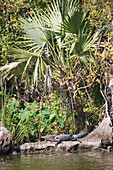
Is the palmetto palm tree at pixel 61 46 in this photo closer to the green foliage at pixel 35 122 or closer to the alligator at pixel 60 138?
the green foliage at pixel 35 122

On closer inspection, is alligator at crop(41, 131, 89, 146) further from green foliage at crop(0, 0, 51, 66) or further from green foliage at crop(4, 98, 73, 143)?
green foliage at crop(0, 0, 51, 66)

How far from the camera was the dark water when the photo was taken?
5038mm

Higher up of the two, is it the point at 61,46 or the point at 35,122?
→ the point at 61,46

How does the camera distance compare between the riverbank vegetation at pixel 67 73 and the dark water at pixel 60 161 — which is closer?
the dark water at pixel 60 161

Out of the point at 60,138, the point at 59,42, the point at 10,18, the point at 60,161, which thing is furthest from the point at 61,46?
the point at 60,161

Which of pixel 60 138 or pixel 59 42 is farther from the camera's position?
pixel 59 42

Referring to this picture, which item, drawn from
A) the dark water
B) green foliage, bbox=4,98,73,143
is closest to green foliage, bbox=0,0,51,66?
green foliage, bbox=4,98,73,143

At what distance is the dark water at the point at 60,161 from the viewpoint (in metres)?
5.04

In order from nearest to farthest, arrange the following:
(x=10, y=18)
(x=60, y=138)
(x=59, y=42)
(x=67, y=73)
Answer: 1. (x=60, y=138)
2. (x=67, y=73)
3. (x=59, y=42)
4. (x=10, y=18)

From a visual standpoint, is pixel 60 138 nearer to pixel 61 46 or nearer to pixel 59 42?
pixel 61 46

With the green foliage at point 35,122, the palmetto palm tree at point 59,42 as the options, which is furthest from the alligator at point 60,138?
the palmetto palm tree at point 59,42

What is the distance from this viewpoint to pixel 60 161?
5.56m

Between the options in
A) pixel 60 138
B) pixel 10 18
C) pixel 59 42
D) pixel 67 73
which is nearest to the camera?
pixel 60 138

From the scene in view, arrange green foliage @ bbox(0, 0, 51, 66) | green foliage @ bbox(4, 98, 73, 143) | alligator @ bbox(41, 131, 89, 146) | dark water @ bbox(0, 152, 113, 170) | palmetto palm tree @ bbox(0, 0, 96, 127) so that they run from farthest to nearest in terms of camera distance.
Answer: green foliage @ bbox(0, 0, 51, 66) → palmetto palm tree @ bbox(0, 0, 96, 127) → green foliage @ bbox(4, 98, 73, 143) → alligator @ bbox(41, 131, 89, 146) → dark water @ bbox(0, 152, 113, 170)
